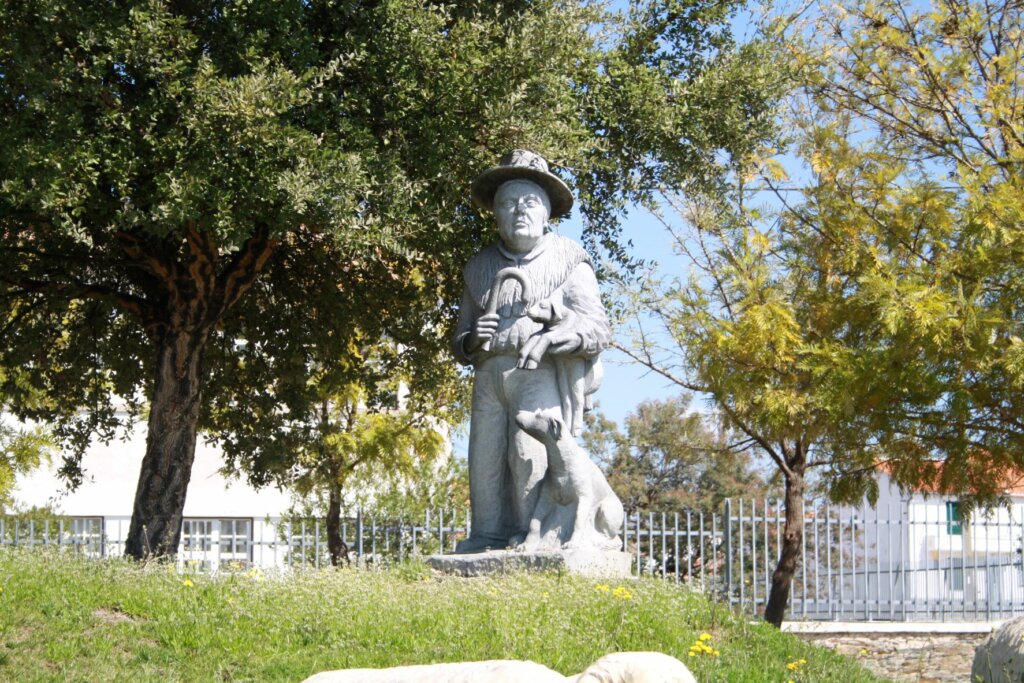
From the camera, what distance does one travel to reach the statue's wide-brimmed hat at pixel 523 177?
960 centimetres

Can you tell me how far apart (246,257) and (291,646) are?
20.7 ft

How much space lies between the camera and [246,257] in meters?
13.0

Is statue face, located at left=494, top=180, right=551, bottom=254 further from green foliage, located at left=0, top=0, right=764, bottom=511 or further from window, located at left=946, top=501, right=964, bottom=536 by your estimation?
window, located at left=946, top=501, right=964, bottom=536

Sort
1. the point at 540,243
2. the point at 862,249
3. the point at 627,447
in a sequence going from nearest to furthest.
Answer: the point at 540,243
the point at 862,249
the point at 627,447

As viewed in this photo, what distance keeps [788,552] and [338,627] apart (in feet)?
34.3

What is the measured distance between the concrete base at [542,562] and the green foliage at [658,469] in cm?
1968

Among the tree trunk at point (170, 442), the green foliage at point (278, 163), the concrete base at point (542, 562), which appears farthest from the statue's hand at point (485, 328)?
the tree trunk at point (170, 442)

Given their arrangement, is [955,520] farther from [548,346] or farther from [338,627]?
[338,627]

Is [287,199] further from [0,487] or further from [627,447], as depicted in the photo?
[627,447]

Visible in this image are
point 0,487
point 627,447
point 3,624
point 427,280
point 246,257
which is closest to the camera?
point 3,624

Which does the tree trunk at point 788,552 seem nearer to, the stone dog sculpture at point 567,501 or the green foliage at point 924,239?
the green foliage at point 924,239

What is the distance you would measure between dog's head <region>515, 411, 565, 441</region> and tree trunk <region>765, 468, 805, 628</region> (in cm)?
866

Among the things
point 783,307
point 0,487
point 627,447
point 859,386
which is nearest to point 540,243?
point 859,386

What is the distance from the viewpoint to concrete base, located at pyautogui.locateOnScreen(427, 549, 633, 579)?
866 cm
